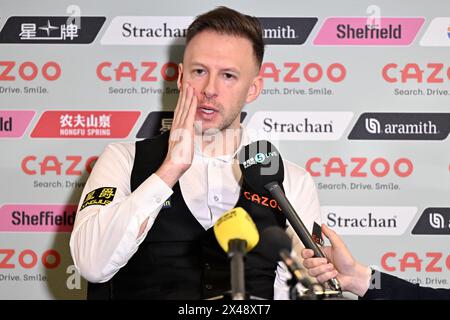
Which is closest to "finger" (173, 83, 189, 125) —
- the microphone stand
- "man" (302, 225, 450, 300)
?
"man" (302, 225, 450, 300)

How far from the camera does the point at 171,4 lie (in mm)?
2871

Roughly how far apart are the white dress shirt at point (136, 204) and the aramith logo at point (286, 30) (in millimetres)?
644

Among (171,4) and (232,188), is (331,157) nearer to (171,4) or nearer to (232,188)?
(232,188)

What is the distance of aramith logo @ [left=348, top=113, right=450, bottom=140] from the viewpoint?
284 cm

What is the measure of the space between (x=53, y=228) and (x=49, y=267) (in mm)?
171

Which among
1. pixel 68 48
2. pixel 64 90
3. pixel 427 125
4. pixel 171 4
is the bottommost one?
pixel 427 125

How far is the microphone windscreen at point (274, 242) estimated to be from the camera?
1238mm

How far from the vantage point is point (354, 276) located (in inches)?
79.1

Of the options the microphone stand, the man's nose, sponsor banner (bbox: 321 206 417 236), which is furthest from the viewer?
sponsor banner (bbox: 321 206 417 236)

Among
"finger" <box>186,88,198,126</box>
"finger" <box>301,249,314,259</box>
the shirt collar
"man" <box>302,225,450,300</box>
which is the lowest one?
"man" <box>302,225,450,300</box>

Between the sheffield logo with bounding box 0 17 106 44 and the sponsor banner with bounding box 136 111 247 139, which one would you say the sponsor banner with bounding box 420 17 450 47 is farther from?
the sheffield logo with bounding box 0 17 106 44

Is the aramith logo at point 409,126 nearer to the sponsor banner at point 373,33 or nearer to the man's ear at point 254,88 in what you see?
the sponsor banner at point 373,33
